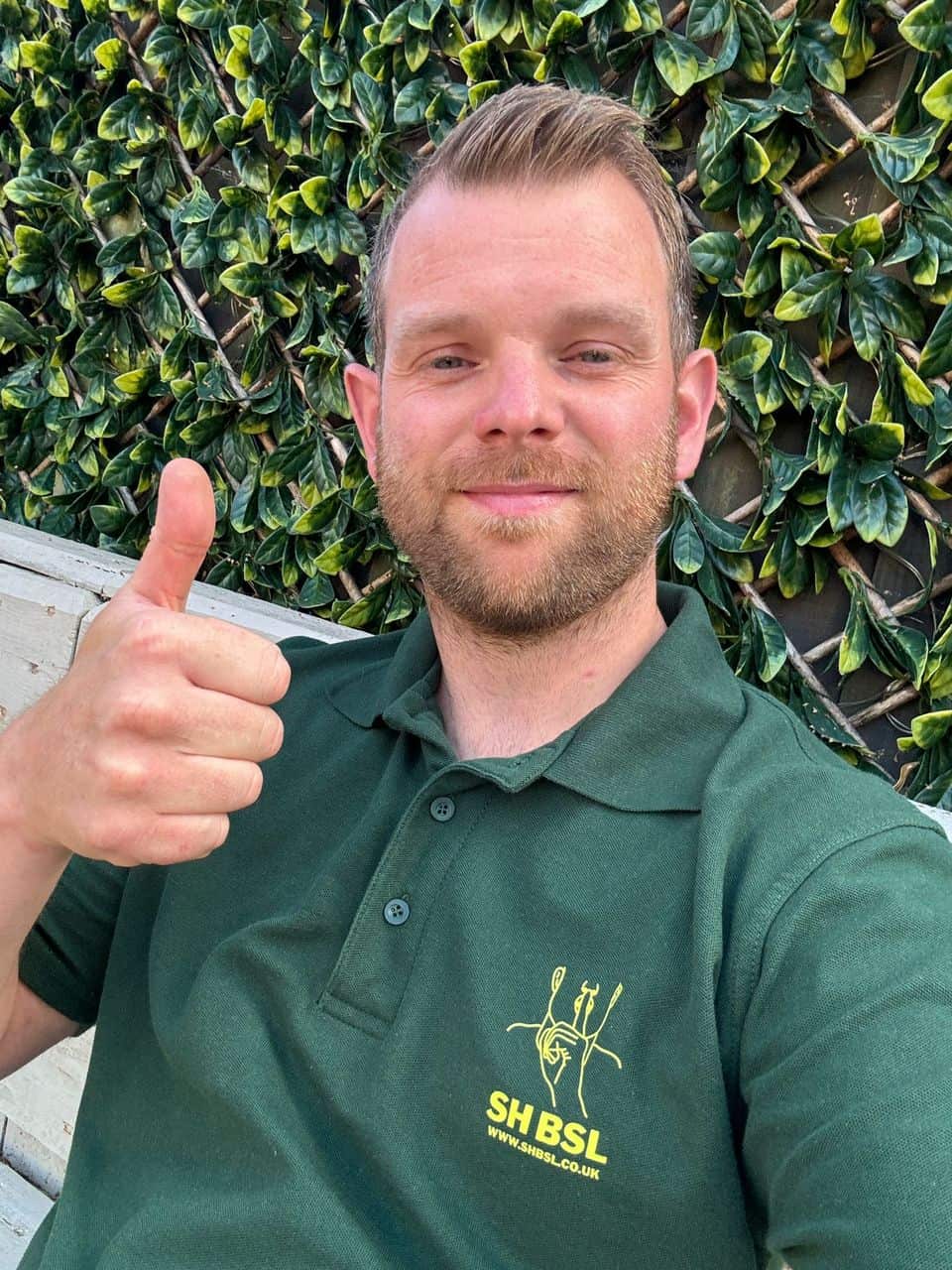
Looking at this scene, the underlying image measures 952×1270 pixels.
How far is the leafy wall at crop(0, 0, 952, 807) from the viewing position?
1.19 meters

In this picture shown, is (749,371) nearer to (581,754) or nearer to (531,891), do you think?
(581,754)

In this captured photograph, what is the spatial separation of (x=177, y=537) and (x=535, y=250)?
47cm

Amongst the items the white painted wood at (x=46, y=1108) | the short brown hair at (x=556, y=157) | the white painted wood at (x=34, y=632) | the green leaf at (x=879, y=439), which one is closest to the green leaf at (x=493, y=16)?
the short brown hair at (x=556, y=157)

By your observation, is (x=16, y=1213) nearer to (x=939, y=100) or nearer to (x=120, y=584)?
(x=120, y=584)

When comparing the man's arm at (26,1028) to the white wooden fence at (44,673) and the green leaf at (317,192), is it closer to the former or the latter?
the white wooden fence at (44,673)

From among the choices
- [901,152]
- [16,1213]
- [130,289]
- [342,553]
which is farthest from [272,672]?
[130,289]

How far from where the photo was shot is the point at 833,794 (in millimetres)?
734

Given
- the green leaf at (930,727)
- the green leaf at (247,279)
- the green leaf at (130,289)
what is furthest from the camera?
the green leaf at (130,289)

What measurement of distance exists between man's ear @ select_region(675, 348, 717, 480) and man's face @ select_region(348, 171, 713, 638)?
72 millimetres

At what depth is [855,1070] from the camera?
1.88ft

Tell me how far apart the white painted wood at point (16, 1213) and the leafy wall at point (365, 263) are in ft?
3.45

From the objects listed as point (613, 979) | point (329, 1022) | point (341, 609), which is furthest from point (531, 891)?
point (341, 609)

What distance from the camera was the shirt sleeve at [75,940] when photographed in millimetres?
1000

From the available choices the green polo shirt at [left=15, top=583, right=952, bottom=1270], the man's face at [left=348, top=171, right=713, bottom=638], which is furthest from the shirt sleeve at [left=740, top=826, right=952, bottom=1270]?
the man's face at [left=348, top=171, right=713, bottom=638]
